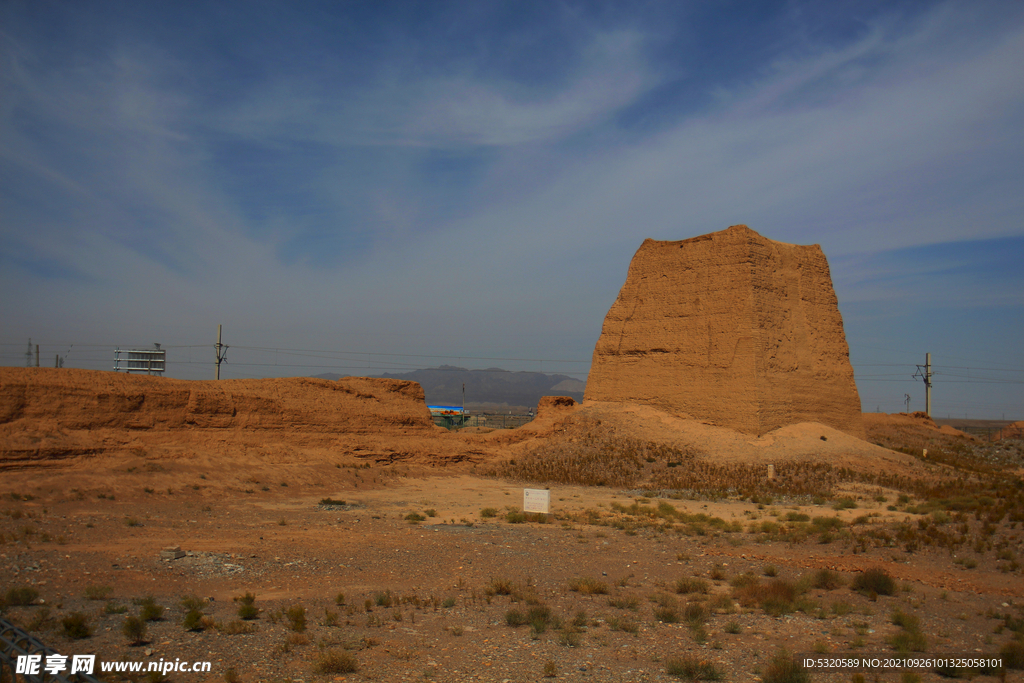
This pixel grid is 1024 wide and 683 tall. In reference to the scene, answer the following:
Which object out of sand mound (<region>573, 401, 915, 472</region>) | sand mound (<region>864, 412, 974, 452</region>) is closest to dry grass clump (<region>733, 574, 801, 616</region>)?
sand mound (<region>573, 401, 915, 472</region>)

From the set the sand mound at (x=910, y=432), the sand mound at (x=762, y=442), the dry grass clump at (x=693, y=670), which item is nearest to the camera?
the dry grass clump at (x=693, y=670)

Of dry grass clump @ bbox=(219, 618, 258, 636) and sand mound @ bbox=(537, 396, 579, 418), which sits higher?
sand mound @ bbox=(537, 396, 579, 418)

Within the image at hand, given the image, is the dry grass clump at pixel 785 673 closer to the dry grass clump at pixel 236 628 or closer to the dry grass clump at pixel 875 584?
the dry grass clump at pixel 875 584

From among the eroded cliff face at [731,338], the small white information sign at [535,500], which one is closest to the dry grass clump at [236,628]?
the small white information sign at [535,500]

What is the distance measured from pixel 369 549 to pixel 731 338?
839 inches

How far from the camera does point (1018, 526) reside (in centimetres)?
1346

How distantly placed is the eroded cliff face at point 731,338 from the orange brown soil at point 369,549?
2725 mm

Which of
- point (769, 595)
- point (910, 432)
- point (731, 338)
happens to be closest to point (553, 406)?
point (731, 338)

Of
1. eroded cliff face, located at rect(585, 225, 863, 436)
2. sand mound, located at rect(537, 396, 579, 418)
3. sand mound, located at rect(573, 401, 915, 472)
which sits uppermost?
eroded cliff face, located at rect(585, 225, 863, 436)

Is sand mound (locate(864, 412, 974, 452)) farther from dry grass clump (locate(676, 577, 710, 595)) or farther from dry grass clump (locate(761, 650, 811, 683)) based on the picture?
dry grass clump (locate(761, 650, 811, 683))

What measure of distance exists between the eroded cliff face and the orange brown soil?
272 centimetres

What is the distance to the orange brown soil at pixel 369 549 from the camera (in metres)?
6.96

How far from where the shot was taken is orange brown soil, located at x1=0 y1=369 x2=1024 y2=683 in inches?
274

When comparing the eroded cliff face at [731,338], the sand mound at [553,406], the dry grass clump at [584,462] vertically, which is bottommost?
the dry grass clump at [584,462]
